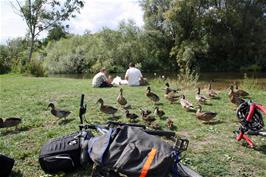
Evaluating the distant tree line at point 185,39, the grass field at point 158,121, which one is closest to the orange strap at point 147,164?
the grass field at point 158,121

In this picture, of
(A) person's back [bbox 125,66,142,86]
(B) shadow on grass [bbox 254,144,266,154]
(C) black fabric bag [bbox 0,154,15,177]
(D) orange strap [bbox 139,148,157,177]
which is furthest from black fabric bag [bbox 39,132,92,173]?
(A) person's back [bbox 125,66,142,86]

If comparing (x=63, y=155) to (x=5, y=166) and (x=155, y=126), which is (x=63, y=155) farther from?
(x=155, y=126)

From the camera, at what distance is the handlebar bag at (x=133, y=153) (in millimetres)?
4090

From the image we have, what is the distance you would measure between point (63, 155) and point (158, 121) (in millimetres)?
3870

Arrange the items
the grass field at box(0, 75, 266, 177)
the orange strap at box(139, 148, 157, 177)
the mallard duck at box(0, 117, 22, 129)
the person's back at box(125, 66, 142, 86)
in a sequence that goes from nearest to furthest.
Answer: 1. the orange strap at box(139, 148, 157, 177)
2. the grass field at box(0, 75, 266, 177)
3. the mallard duck at box(0, 117, 22, 129)
4. the person's back at box(125, 66, 142, 86)

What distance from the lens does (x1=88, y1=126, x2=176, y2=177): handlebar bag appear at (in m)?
4.09

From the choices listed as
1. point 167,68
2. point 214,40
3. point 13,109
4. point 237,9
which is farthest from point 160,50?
point 13,109

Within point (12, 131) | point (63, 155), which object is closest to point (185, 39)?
point (12, 131)

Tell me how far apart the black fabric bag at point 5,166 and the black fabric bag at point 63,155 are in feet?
1.55

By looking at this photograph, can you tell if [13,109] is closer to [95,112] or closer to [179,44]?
[95,112]

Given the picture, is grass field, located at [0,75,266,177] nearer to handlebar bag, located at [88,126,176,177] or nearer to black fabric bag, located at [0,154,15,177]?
black fabric bag, located at [0,154,15,177]

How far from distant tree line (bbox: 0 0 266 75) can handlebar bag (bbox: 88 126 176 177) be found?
1508 inches

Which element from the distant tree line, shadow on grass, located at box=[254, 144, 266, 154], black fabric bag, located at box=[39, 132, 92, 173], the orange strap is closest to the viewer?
the orange strap

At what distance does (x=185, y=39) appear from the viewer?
4419cm
